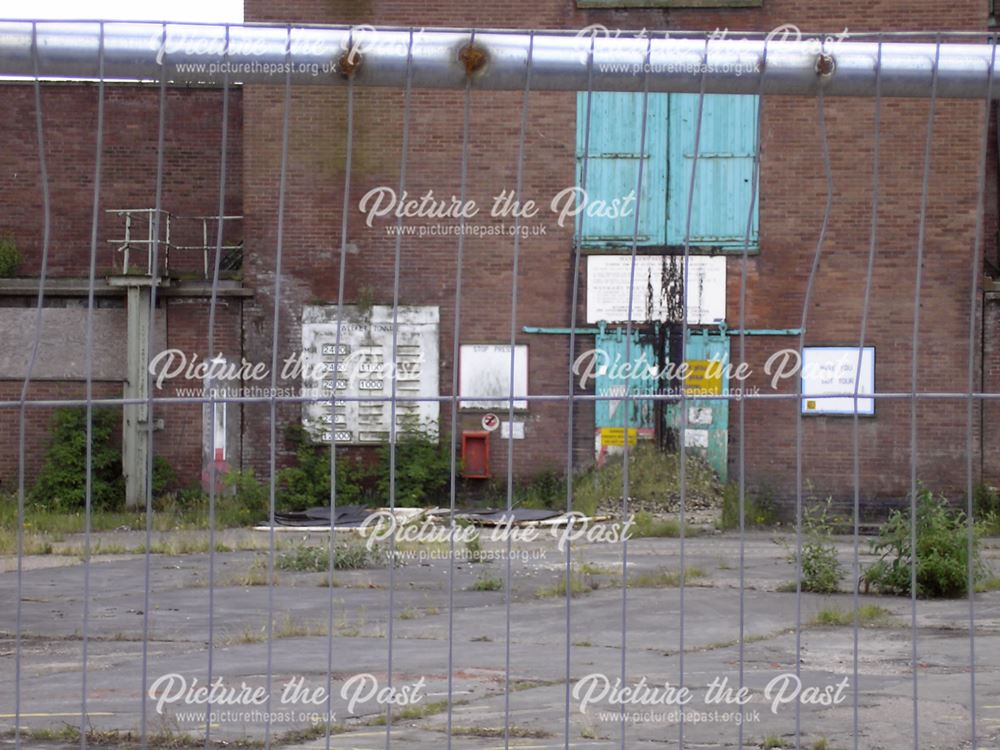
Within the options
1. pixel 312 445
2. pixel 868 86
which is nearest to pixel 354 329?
pixel 312 445

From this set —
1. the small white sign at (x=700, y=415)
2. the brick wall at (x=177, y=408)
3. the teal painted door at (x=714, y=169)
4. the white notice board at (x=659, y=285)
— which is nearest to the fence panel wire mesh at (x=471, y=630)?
the brick wall at (x=177, y=408)

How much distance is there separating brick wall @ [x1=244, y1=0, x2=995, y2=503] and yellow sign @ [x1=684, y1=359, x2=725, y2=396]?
0.56 meters

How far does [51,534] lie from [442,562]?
542cm

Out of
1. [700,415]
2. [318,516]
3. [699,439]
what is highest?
[700,415]

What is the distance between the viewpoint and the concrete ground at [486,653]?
19.9ft

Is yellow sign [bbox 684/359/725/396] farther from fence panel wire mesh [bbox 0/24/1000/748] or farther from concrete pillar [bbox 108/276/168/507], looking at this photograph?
concrete pillar [bbox 108/276/168/507]

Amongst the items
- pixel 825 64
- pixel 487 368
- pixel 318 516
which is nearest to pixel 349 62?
pixel 825 64

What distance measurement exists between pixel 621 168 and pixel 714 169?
4.62ft

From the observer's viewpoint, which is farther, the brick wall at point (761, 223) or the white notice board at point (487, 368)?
the white notice board at point (487, 368)

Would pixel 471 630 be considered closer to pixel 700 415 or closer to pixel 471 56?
pixel 471 56

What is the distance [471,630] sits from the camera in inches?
393

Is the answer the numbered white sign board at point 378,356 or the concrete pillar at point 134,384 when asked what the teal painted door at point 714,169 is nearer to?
the numbered white sign board at point 378,356

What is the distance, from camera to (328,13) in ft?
66.0

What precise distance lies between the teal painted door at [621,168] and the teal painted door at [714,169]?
190 mm
